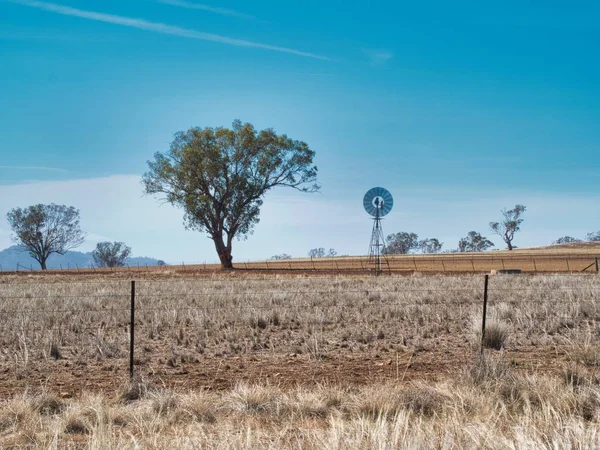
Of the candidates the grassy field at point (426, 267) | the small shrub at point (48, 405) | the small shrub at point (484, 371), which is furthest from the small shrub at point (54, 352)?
the grassy field at point (426, 267)

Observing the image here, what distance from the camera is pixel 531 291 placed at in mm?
24531

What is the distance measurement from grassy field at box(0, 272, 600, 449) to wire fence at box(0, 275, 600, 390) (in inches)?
2.5

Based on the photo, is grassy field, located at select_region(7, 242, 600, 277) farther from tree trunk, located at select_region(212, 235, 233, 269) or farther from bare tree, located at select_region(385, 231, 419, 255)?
bare tree, located at select_region(385, 231, 419, 255)

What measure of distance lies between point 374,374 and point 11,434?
599 cm

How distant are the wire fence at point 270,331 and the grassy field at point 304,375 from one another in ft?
0.21

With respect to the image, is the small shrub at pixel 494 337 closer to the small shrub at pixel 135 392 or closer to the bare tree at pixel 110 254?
the small shrub at pixel 135 392

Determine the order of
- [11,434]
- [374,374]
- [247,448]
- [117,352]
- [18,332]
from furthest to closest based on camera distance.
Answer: [18,332]
[117,352]
[374,374]
[11,434]
[247,448]

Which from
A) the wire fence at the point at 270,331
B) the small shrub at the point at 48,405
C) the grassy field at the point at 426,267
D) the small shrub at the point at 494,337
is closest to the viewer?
the small shrub at the point at 48,405

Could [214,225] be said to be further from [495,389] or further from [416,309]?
[495,389]

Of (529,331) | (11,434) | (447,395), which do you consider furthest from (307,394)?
(529,331)

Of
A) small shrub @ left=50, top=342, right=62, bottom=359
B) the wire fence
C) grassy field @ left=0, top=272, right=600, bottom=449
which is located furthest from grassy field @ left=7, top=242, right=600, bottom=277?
small shrub @ left=50, top=342, right=62, bottom=359

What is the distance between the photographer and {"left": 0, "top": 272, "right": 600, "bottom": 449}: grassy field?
6.45 meters

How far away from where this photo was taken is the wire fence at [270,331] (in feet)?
39.7

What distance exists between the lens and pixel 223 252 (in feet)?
223
